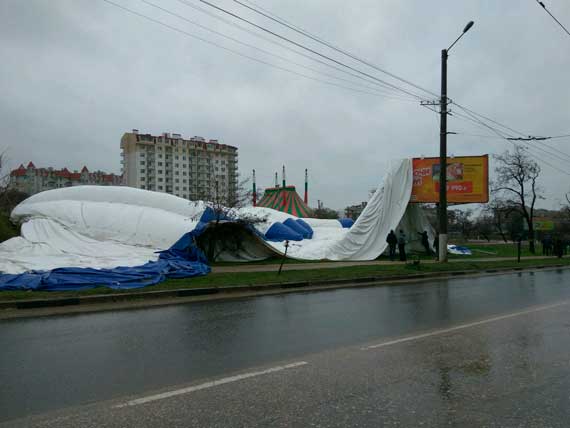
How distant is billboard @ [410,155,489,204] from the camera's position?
2650 cm

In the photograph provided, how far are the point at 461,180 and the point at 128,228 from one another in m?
19.5

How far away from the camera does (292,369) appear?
4.96 metres

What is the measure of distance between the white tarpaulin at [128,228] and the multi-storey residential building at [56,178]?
86.7 metres

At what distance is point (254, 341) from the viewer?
6332 millimetres

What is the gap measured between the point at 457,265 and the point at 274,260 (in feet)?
28.9

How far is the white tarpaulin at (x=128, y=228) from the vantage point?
51.4 ft

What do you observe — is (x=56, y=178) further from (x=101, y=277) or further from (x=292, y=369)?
(x=292, y=369)

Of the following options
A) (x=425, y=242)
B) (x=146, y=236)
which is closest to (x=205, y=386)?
(x=146, y=236)

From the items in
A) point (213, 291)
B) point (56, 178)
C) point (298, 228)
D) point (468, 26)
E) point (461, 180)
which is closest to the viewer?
point (213, 291)

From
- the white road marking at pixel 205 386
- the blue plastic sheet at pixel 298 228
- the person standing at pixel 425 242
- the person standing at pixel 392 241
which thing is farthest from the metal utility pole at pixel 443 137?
the white road marking at pixel 205 386

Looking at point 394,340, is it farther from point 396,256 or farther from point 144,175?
point 144,175

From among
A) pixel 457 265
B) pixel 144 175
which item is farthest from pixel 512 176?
pixel 144 175

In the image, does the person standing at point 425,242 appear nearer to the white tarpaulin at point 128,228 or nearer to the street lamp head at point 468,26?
the white tarpaulin at point 128,228

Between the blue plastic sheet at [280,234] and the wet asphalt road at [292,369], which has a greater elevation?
the blue plastic sheet at [280,234]
